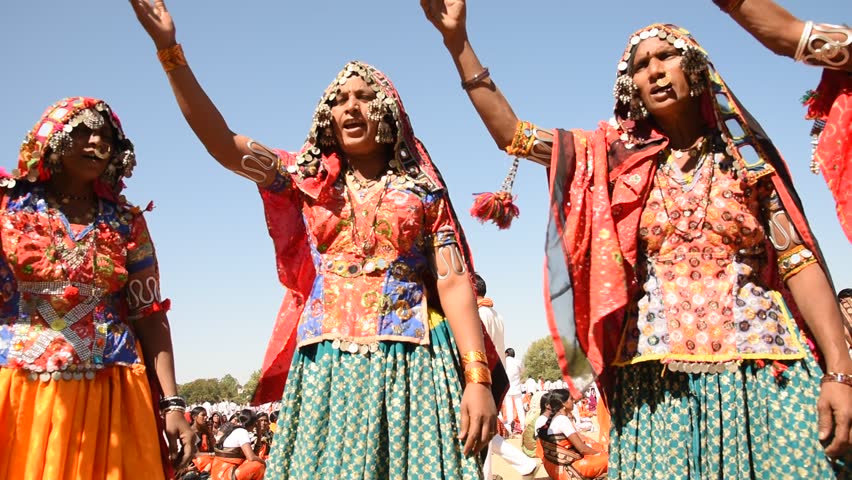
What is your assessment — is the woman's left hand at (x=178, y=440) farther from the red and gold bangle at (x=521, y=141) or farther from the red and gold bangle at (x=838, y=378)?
the red and gold bangle at (x=838, y=378)

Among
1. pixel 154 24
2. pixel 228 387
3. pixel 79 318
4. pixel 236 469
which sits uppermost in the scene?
pixel 228 387

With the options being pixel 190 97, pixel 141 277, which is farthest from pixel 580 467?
pixel 190 97

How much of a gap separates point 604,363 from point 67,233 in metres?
2.76

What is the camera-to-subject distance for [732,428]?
3.16 m

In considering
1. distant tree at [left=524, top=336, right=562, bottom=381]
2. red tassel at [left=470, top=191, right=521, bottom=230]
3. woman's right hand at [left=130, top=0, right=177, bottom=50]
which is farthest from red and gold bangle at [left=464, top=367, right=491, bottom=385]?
distant tree at [left=524, top=336, right=562, bottom=381]

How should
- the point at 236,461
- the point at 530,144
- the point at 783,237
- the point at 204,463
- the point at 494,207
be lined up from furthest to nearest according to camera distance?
1. the point at 204,463
2. the point at 236,461
3. the point at 494,207
4. the point at 530,144
5. the point at 783,237

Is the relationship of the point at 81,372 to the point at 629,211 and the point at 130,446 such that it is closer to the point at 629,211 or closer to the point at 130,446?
the point at 130,446

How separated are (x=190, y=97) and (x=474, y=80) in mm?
1326

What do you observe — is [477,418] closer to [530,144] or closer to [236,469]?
[530,144]

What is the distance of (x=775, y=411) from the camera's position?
315cm

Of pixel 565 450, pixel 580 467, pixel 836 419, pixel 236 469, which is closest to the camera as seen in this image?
pixel 836 419

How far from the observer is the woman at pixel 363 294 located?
11.1 feet

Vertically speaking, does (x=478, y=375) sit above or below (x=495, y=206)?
below

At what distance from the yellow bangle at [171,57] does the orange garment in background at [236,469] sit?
8.00m
